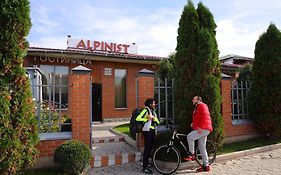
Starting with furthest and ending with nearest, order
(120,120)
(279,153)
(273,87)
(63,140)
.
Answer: (120,120), (273,87), (279,153), (63,140)

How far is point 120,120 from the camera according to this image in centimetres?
1662

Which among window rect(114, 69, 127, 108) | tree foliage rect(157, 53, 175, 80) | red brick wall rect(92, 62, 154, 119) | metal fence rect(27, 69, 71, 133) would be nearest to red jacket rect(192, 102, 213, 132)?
metal fence rect(27, 69, 71, 133)

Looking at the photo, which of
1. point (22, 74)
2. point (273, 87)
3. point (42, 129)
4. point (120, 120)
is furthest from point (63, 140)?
point (120, 120)

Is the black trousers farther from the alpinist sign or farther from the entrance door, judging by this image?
the alpinist sign

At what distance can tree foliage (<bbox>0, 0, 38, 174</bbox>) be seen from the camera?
504 centimetres

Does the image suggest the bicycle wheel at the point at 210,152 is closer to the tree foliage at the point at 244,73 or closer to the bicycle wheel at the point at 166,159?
the bicycle wheel at the point at 166,159

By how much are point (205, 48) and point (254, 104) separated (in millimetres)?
3813

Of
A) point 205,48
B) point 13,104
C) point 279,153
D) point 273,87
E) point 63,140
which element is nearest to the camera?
point 13,104

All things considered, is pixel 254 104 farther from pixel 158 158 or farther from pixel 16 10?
pixel 16 10

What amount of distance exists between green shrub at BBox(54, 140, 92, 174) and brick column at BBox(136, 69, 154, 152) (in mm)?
1992

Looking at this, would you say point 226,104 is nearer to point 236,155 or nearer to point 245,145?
point 245,145

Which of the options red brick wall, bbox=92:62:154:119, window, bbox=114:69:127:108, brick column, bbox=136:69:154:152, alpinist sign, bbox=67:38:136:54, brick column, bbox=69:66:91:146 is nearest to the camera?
brick column, bbox=69:66:91:146

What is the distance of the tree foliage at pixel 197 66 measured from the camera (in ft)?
25.0

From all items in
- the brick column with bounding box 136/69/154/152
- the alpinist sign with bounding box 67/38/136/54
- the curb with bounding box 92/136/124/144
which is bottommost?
the curb with bounding box 92/136/124/144
